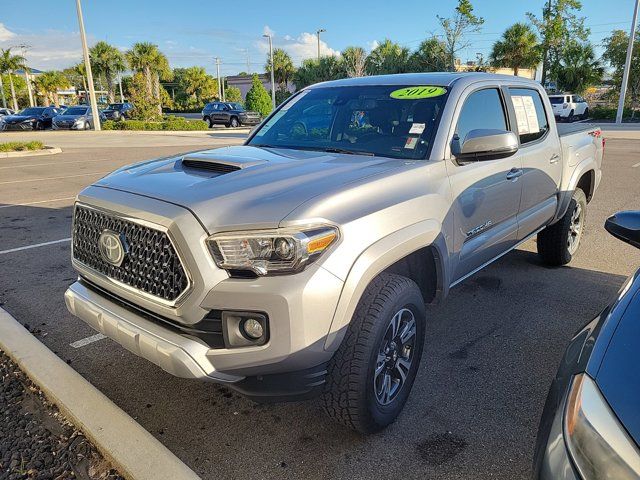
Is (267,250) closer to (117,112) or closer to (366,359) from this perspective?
(366,359)

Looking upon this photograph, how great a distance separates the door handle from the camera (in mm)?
3666

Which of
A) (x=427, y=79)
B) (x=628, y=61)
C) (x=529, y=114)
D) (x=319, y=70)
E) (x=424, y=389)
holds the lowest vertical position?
(x=424, y=389)

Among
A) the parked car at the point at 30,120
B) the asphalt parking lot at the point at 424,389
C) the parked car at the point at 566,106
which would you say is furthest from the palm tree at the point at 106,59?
the asphalt parking lot at the point at 424,389

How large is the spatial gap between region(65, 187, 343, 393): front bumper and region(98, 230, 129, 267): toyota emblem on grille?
255mm

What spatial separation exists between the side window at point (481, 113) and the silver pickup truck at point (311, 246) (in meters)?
0.02

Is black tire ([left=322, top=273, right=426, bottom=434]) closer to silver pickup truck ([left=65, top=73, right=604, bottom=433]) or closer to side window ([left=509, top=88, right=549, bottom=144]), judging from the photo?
silver pickup truck ([left=65, top=73, right=604, bottom=433])

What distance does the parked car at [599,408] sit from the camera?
50.7 inches

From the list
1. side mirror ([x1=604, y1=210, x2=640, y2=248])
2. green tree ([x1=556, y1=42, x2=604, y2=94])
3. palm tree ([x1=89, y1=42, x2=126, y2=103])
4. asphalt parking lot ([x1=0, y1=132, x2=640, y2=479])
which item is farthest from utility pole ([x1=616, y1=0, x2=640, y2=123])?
palm tree ([x1=89, y1=42, x2=126, y2=103])

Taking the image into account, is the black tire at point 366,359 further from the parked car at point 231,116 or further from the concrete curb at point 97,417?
the parked car at point 231,116

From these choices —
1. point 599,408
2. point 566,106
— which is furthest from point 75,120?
point 599,408

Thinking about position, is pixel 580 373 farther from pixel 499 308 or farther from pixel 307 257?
pixel 499 308

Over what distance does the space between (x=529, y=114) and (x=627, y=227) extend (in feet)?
7.36

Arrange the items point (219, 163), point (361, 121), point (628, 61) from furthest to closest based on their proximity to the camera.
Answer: point (628, 61)
point (361, 121)
point (219, 163)

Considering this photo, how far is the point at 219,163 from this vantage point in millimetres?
2760
